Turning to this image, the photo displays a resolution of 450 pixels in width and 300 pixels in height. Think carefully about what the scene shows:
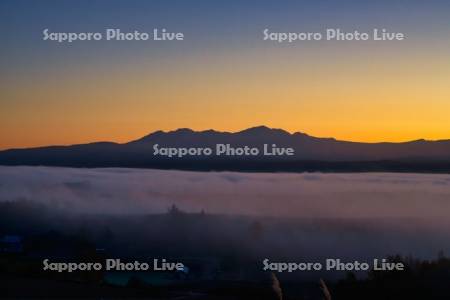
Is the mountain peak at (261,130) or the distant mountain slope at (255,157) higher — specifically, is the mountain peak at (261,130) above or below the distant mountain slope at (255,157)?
above

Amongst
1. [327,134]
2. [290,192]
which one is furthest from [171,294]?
[327,134]

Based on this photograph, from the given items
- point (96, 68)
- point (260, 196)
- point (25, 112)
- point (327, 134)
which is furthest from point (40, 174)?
point (327, 134)

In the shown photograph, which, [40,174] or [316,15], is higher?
[316,15]

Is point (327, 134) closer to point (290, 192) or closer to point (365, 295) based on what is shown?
point (290, 192)

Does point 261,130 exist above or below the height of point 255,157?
above

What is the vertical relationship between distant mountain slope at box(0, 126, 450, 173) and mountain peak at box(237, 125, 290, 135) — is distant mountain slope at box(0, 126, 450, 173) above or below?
below

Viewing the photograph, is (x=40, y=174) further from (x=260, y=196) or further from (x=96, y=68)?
(x=260, y=196)

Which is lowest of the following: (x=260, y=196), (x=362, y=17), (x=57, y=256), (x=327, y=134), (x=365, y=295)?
(x=365, y=295)
